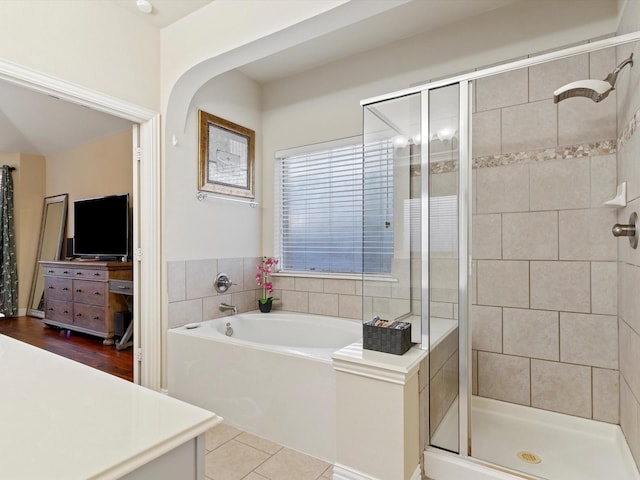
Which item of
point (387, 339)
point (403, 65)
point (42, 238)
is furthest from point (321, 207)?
point (42, 238)

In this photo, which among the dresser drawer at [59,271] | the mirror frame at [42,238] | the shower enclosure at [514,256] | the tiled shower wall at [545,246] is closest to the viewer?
the shower enclosure at [514,256]

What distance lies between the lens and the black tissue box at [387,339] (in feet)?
5.81

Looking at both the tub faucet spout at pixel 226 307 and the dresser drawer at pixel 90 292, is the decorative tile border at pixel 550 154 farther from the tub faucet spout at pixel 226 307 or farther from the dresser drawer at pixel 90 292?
the dresser drawer at pixel 90 292

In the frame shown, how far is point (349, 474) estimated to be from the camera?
1741 mm

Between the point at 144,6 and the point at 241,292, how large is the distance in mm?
2201

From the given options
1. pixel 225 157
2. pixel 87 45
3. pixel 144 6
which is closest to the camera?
pixel 87 45

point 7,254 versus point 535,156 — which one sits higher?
point 535,156

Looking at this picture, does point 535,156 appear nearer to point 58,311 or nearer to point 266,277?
point 266,277

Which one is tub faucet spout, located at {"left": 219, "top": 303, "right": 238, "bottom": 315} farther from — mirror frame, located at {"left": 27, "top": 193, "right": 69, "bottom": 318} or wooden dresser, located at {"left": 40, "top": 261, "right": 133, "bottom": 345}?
mirror frame, located at {"left": 27, "top": 193, "right": 69, "bottom": 318}

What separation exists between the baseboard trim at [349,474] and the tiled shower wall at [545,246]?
1.02 m

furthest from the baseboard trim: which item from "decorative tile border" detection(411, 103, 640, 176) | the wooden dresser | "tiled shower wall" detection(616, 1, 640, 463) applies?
the wooden dresser

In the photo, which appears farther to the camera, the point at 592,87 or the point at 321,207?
the point at 321,207

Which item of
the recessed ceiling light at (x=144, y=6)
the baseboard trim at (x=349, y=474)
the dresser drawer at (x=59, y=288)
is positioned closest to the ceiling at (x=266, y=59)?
the recessed ceiling light at (x=144, y=6)

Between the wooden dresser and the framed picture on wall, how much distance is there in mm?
1840
